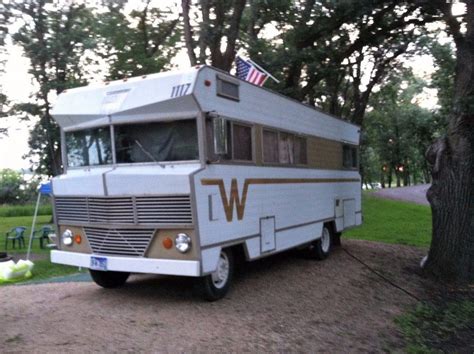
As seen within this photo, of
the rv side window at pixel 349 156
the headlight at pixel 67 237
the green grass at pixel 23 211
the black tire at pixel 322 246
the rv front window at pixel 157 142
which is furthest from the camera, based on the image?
the green grass at pixel 23 211

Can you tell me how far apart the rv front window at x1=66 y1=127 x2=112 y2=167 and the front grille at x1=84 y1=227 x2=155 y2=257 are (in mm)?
1010

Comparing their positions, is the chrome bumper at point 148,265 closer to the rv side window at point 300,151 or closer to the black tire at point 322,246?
the rv side window at point 300,151

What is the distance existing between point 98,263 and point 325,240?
5.51 m

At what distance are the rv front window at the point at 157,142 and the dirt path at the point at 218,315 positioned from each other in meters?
1.97

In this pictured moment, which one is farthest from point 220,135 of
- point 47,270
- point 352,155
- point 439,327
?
point 47,270

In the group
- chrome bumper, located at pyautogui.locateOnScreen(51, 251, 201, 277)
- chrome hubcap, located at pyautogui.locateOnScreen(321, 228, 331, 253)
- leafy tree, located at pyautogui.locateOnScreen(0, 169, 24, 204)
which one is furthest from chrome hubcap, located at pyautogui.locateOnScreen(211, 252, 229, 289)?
leafy tree, located at pyautogui.locateOnScreen(0, 169, 24, 204)

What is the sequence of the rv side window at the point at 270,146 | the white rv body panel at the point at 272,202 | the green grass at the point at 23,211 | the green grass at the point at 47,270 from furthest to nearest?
1. the green grass at the point at 23,211
2. the green grass at the point at 47,270
3. the rv side window at the point at 270,146
4. the white rv body panel at the point at 272,202

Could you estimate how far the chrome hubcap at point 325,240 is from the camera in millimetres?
11062

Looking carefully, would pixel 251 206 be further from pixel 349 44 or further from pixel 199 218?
pixel 349 44

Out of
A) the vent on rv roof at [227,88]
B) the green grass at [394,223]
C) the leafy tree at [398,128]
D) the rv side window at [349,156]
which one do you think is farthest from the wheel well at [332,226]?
the leafy tree at [398,128]

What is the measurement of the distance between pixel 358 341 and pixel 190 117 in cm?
355

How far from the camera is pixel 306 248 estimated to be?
Answer: 35.7 ft

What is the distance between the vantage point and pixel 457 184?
34.9ft

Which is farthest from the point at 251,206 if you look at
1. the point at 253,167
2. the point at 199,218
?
the point at 199,218
